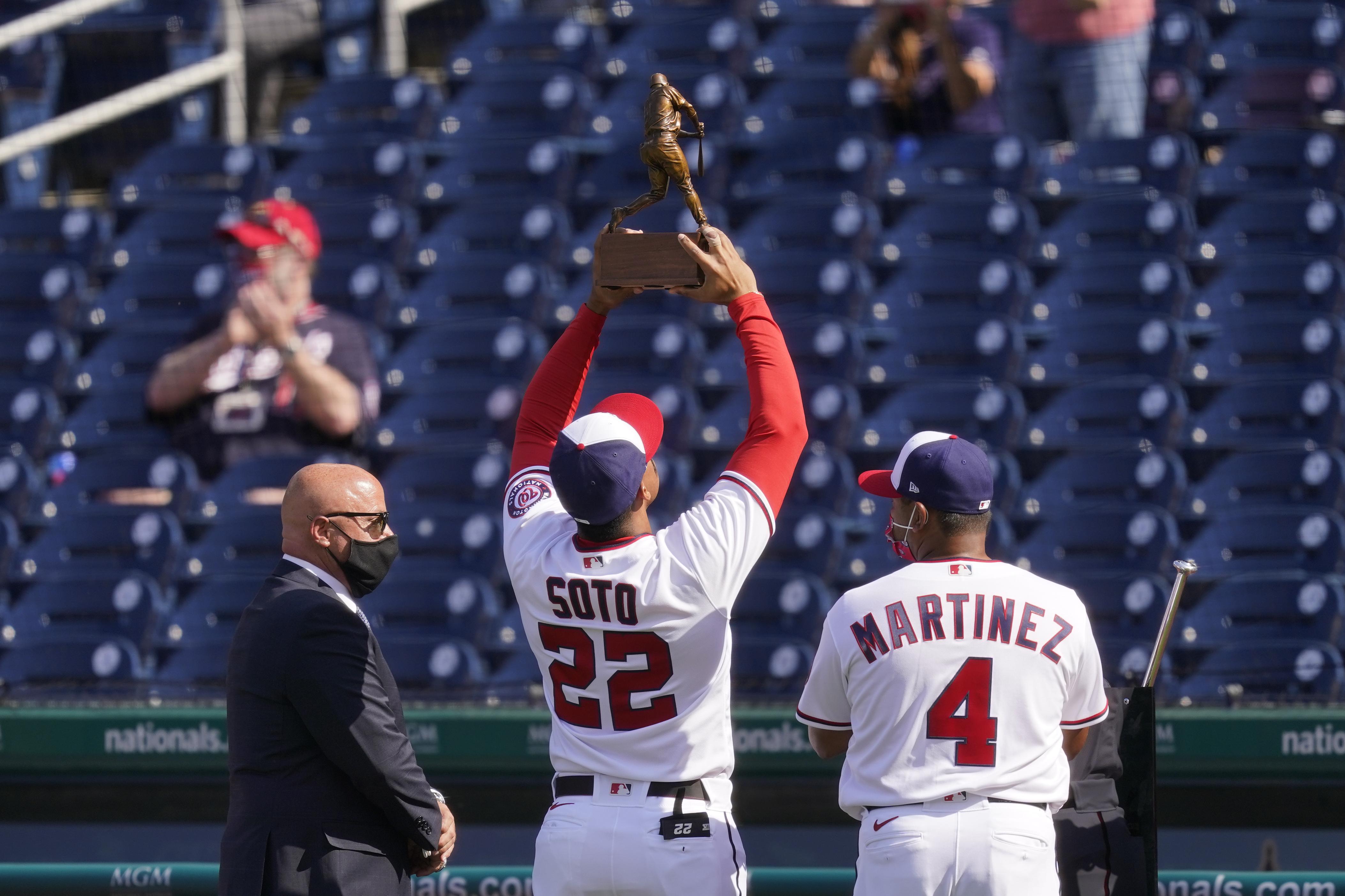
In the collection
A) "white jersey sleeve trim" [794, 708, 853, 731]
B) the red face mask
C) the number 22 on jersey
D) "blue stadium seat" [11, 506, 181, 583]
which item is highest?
the red face mask

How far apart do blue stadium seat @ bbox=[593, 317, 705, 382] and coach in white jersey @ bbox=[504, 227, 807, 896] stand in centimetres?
423

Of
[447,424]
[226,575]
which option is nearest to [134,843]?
[226,575]

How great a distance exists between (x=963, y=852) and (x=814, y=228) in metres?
5.19

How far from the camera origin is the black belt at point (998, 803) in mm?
2455

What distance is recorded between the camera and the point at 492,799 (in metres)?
4.79

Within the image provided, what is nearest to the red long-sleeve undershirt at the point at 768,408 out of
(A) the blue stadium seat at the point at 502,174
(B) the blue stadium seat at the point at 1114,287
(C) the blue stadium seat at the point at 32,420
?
(B) the blue stadium seat at the point at 1114,287

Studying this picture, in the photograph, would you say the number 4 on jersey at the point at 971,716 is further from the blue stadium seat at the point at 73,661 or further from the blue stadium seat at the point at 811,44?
the blue stadium seat at the point at 811,44

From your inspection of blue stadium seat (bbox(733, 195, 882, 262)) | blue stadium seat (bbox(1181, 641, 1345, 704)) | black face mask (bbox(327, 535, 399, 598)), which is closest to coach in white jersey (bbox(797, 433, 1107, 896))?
black face mask (bbox(327, 535, 399, 598))

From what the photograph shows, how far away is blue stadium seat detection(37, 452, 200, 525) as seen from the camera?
6477mm

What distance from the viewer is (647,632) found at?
8.05 ft

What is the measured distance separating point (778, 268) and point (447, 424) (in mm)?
1595

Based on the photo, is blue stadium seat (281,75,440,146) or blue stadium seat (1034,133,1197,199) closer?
blue stadium seat (1034,133,1197,199)

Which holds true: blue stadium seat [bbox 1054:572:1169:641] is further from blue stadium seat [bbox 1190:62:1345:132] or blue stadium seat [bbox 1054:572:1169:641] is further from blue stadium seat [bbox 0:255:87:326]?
blue stadium seat [bbox 0:255:87:326]

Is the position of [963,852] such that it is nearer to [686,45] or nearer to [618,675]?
[618,675]
